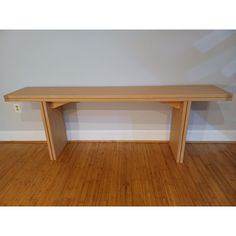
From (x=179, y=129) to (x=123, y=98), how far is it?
2.15ft

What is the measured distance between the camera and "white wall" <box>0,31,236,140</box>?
5.83 ft

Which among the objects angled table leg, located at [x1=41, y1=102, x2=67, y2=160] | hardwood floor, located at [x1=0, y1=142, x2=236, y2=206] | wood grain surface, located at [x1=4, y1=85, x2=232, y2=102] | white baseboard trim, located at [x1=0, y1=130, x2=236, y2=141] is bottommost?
hardwood floor, located at [x1=0, y1=142, x2=236, y2=206]

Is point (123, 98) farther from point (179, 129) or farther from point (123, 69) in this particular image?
point (179, 129)

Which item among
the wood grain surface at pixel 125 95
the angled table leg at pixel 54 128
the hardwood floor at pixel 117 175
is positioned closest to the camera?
the hardwood floor at pixel 117 175

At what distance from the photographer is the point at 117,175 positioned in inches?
64.2

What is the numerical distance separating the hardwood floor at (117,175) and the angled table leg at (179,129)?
10 cm

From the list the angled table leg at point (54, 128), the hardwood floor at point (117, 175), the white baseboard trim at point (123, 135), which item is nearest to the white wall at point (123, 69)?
the white baseboard trim at point (123, 135)

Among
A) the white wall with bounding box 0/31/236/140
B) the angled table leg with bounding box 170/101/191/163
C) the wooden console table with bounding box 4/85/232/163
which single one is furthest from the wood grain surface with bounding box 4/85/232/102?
the white wall with bounding box 0/31/236/140

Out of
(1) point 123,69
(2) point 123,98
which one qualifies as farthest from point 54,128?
(1) point 123,69

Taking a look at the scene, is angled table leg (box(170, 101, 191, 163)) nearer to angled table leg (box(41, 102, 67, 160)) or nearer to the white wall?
the white wall

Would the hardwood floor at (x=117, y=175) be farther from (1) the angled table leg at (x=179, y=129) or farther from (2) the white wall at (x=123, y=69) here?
(2) the white wall at (x=123, y=69)

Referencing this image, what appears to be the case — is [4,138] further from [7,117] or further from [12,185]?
[12,185]

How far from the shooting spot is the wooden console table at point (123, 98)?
1.57 meters

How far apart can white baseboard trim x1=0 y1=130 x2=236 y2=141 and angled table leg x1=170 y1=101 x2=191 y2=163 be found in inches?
9.3
